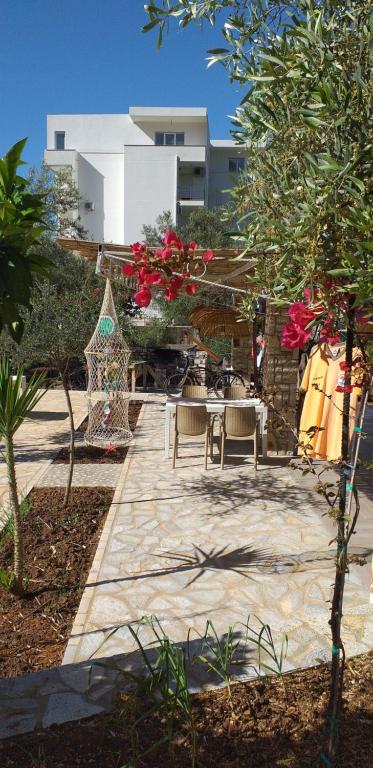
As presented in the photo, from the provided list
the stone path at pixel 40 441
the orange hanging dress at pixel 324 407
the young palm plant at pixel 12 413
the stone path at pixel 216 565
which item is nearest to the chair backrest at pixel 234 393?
the stone path at pixel 40 441

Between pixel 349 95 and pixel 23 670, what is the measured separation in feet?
10.5

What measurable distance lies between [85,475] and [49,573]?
3027mm

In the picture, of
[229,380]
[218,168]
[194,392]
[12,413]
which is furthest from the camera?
[218,168]

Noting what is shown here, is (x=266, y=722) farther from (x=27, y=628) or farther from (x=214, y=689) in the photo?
(x=27, y=628)

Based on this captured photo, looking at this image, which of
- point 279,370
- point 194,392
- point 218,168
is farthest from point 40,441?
point 218,168

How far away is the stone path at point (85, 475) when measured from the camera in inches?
274

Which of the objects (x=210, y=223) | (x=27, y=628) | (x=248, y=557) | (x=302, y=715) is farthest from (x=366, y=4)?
(x=210, y=223)

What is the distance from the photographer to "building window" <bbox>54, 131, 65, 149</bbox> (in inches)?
1470

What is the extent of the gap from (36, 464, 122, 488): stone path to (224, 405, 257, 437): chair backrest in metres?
1.59

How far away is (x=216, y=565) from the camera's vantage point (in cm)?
466

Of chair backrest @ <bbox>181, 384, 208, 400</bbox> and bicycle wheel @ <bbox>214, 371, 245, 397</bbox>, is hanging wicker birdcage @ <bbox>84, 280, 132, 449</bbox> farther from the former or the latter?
bicycle wheel @ <bbox>214, 371, 245, 397</bbox>

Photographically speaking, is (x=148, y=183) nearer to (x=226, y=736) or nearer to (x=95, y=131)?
(x=95, y=131)

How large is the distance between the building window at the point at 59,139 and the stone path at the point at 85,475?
113 feet

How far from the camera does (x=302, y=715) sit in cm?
273
